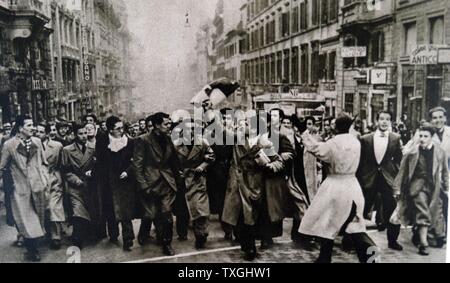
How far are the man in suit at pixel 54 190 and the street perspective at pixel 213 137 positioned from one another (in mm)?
13

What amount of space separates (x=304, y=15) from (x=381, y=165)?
5.38 ft

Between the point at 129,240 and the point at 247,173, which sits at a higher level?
the point at 247,173

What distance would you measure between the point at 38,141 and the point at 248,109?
75.7 inches

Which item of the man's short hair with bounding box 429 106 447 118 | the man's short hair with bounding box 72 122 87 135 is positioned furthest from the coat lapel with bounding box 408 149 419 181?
the man's short hair with bounding box 72 122 87 135

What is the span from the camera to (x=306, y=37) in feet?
15.4

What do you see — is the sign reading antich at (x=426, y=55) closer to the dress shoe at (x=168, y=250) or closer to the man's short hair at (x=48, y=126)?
the dress shoe at (x=168, y=250)

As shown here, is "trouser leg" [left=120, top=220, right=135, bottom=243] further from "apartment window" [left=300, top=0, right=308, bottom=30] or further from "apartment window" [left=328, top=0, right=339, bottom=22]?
"apartment window" [left=328, top=0, right=339, bottom=22]

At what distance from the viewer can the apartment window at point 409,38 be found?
4.41 metres

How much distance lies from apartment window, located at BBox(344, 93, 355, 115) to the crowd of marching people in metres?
0.15

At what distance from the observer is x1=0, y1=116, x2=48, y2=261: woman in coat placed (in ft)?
13.8

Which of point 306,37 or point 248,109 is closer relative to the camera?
point 248,109
